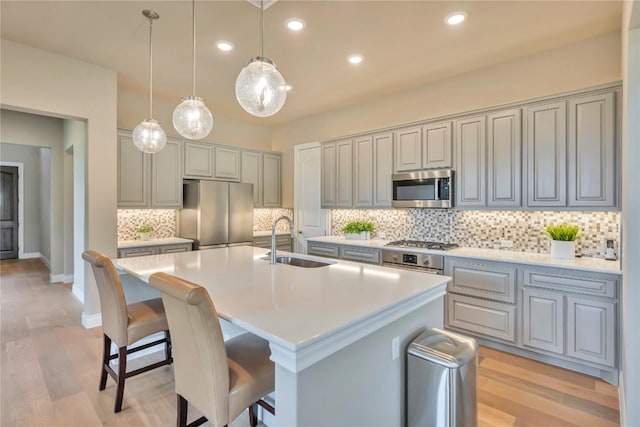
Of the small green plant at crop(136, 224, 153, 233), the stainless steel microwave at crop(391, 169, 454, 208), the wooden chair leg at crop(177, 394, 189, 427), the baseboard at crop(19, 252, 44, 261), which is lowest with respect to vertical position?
the baseboard at crop(19, 252, 44, 261)

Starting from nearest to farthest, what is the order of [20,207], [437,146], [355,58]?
1. [355,58]
2. [437,146]
3. [20,207]

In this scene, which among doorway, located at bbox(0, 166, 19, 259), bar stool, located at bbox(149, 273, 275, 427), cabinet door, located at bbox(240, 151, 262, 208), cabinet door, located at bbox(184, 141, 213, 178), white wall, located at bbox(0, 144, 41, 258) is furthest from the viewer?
doorway, located at bbox(0, 166, 19, 259)

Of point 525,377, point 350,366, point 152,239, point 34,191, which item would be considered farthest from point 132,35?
point 34,191

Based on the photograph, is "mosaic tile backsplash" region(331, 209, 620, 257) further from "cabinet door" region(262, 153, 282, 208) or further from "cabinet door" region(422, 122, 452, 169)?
"cabinet door" region(262, 153, 282, 208)

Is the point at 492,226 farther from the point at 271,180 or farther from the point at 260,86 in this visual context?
the point at 271,180

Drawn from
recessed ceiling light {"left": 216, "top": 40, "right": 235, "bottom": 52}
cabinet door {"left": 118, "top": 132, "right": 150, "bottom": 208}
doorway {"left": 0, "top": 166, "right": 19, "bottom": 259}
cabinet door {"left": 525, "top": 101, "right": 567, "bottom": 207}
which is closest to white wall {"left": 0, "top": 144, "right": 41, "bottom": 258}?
doorway {"left": 0, "top": 166, "right": 19, "bottom": 259}

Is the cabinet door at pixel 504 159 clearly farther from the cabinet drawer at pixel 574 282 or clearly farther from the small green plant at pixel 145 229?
the small green plant at pixel 145 229

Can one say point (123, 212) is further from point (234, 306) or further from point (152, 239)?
point (234, 306)

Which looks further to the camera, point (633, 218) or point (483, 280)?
point (483, 280)

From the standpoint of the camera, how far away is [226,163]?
5.16 m

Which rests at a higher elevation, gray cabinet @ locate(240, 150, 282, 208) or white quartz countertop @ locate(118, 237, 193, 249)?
gray cabinet @ locate(240, 150, 282, 208)

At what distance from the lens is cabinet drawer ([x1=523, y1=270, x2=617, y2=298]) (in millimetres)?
2479

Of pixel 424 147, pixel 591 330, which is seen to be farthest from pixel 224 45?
pixel 591 330

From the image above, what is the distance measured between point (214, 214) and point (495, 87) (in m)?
3.98
